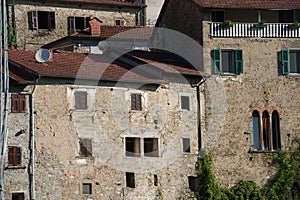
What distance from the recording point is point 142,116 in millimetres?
50781

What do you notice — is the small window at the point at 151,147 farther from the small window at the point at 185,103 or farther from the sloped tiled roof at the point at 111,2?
the sloped tiled roof at the point at 111,2

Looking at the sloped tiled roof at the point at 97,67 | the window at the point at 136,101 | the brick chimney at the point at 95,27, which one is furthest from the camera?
the brick chimney at the point at 95,27

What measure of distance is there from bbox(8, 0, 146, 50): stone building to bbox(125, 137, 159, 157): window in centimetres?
1707

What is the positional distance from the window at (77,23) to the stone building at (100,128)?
1223cm

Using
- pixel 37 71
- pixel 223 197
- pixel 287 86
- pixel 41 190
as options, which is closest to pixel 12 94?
pixel 37 71

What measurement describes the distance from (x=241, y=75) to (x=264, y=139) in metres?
4.05

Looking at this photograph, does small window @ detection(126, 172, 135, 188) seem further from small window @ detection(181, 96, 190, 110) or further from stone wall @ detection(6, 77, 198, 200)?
small window @ detection(181, 96, 190, 110)

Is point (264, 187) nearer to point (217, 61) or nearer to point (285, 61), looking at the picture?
point (285, 61)

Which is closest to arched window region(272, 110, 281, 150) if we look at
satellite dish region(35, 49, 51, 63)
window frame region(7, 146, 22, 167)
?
satellite dish region(35, 49, 51, 63)

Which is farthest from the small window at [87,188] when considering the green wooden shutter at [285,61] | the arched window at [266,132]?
the green wooden shutter at [285,61]

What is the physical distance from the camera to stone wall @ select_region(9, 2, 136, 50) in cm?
6456

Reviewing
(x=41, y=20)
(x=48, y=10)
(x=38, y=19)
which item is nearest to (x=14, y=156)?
(x=38, y=19)

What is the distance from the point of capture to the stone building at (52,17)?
212 ft

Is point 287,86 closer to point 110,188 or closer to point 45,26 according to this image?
point 110,188
